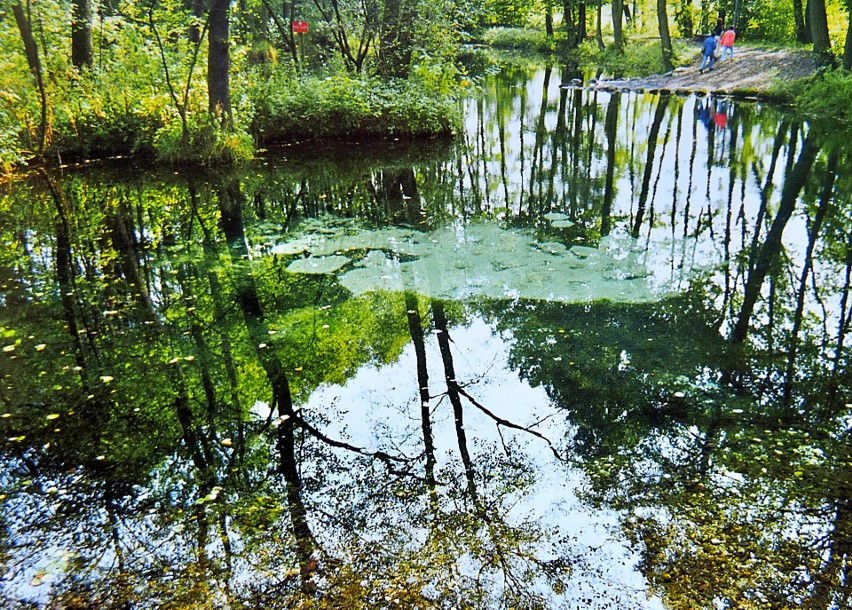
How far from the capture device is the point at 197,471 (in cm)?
404

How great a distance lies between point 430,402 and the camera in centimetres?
485

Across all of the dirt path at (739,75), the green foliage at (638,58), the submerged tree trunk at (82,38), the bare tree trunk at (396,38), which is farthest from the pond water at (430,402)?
the green foliage at (638,58)

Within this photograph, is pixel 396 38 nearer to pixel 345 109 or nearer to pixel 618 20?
pixel 345 109

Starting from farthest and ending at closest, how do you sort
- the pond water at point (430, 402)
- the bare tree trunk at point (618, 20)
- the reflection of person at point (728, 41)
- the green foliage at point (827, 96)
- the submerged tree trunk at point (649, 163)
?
the bare tree trunk at point (618, 20)
the reflection of person at point (728, 41)
the green foliage at point (827, 96)
the submerged tree trunk at point (649, 163)
the pond water at point (430, 402)

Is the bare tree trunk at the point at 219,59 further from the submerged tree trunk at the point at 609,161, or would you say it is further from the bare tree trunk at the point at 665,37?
the bare tree trunk at the point at 665,37

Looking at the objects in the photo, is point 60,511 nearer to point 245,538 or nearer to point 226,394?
point 245,538

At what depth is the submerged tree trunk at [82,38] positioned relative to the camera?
15.2 m

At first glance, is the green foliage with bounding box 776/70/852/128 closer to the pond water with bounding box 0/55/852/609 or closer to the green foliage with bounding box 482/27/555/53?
the pond water with bounding box 0/55/852/609

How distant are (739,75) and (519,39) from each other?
28124mm

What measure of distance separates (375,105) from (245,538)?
12.2 metres

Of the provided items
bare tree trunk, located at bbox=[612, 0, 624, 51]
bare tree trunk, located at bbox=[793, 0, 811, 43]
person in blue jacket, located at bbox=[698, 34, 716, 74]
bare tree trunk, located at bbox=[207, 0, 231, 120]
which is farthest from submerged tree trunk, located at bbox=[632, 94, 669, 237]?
bare tree trunk, located at bbox=[612, 0, 624, 51]

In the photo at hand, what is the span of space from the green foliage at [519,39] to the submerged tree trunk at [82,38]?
3486 centimetres

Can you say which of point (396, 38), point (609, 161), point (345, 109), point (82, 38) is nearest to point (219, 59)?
point (345, 109)

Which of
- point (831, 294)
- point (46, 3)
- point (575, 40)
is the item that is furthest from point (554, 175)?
point (575, 40)
